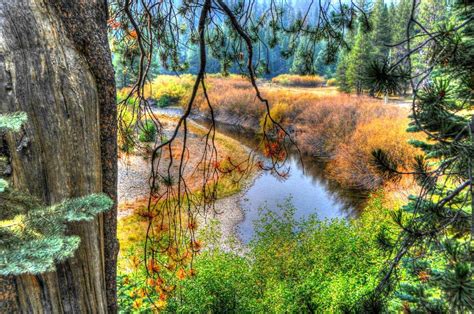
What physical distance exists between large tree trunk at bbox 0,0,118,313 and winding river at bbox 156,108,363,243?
7.35m

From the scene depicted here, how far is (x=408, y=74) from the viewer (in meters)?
1.18

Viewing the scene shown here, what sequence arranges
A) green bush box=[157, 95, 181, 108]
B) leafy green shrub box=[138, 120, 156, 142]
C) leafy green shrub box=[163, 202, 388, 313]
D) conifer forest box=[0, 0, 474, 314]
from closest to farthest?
conifer forest box=[0, 0, 474, 314] → leafy green shrub box=[138, 120, 156, 142] → leafy green shrub box=[163, 202, 388, 313] → green bush box=[157, 95, 181, 108]

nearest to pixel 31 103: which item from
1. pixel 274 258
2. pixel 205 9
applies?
pixel 205 9

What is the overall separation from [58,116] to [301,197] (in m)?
9.37

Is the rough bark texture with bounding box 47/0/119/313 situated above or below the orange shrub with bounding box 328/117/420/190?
above

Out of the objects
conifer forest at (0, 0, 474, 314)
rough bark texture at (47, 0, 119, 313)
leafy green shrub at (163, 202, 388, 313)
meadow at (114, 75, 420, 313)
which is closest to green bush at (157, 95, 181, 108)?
meadow at (114, 75, 420, 313)

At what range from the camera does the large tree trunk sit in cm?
71

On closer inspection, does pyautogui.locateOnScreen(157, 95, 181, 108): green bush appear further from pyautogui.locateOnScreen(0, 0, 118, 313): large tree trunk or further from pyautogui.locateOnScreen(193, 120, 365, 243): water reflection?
pyautogui.locateOnScreen(0, 0, 118, 313): large tree trunk

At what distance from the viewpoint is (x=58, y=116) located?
0.77 m

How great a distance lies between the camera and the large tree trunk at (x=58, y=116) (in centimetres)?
71

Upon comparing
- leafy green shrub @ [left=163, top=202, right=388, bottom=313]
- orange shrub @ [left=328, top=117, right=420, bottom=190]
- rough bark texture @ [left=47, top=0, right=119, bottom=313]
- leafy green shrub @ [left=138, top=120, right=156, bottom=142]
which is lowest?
leafy green shrub @ [left=163, top=202, right=388, bottom=313]

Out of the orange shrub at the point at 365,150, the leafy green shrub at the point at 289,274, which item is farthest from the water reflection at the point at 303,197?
the leafy green shrub at the point at 289,274

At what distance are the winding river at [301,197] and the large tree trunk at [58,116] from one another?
24.1 feet

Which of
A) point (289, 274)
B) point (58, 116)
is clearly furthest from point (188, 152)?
point (289, 274)
